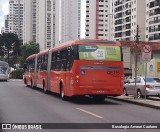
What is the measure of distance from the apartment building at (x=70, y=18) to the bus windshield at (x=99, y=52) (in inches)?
3286

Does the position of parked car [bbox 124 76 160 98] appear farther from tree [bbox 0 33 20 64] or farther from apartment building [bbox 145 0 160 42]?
tree [bbox 0 33 20 64]

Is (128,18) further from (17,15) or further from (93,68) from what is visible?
(93,68)

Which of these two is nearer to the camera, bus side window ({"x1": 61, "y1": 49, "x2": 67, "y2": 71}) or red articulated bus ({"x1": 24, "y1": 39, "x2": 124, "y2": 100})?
red articulated bus ({"x1": 24, "y1": 39, "x2": 124, "y2": 100})

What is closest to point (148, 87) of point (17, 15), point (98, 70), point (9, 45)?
point (98, 70)

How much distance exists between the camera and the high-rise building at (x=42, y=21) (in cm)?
9750

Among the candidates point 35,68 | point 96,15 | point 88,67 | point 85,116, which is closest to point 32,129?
point 85,116

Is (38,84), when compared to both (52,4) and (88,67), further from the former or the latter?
(52,4)

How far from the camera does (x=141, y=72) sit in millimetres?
53125

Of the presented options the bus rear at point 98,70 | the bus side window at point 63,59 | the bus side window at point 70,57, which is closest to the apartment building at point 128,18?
the bus side window at point 63,59

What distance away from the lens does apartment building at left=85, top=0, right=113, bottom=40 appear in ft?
495

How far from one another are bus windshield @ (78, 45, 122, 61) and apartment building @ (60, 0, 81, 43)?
83459mm

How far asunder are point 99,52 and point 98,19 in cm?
13412

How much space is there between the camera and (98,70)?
20.6 metres

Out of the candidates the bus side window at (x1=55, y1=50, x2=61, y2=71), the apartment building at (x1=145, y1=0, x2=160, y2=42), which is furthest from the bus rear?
the apartment building at (x1=145, y1=0, x2=160, y2=42)
